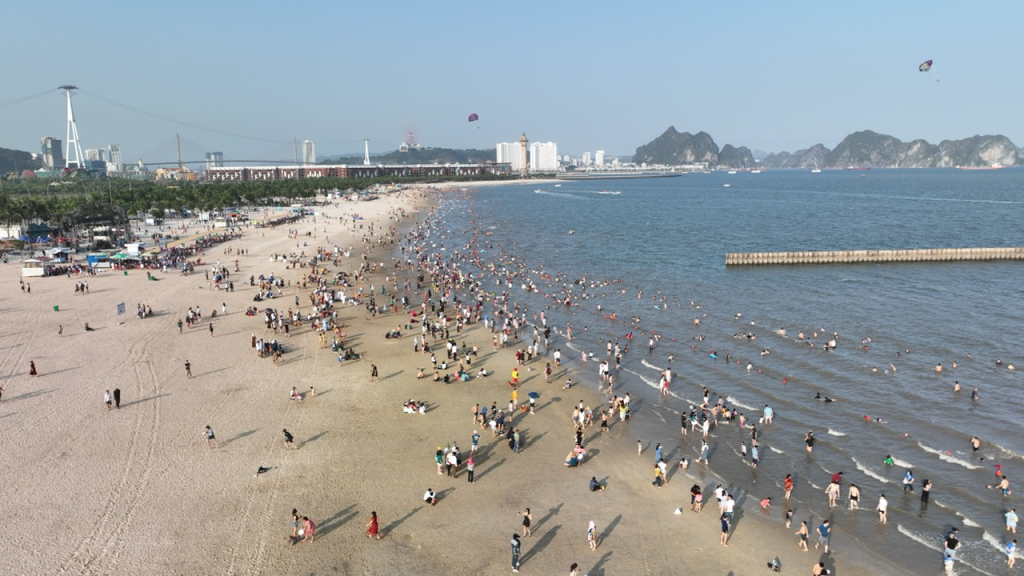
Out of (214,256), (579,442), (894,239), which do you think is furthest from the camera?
(894,239)

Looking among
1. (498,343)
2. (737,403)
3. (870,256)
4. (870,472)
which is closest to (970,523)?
(870,472)

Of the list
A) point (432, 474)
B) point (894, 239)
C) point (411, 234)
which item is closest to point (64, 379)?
point (432, 474)

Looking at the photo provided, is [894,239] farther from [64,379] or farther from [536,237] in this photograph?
[64,379]

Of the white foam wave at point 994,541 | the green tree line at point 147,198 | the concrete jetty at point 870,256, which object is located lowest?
the white foam wave at point 994,541

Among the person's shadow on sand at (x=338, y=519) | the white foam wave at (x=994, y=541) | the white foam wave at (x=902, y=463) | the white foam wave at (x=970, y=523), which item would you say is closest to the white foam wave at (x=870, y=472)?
the white foam wave at (x=902, y=463)

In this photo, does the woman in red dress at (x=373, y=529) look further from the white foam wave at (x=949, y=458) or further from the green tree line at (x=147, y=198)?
the green tree line at (x=147, y=198)

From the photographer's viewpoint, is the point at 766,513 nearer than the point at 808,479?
Yes
